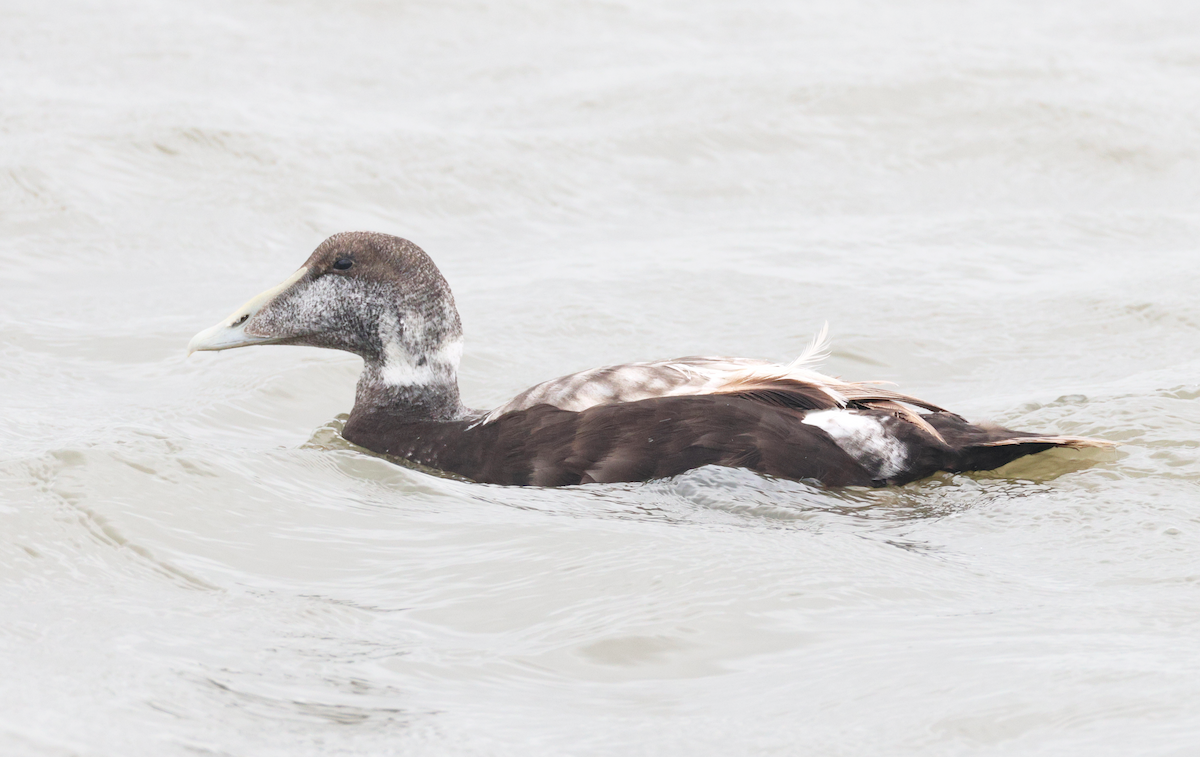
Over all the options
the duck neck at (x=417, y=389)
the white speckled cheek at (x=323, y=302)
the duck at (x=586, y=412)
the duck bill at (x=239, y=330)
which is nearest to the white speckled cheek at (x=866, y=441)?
the duck at (x=586, y=412)

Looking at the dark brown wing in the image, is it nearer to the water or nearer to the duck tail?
the water

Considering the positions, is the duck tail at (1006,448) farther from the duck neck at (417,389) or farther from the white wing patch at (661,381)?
the duck neck at (417,389)

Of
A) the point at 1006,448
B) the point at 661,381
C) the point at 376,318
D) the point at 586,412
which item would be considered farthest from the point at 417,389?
the point at 1006,448

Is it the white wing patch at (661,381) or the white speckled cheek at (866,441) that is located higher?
the white wing patch at (661,381)

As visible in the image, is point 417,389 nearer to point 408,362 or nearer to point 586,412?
point 408,362

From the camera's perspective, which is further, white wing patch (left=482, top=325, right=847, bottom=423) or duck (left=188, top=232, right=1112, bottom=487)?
white wing patch (left=482, top=325, right=847, bottom=423)

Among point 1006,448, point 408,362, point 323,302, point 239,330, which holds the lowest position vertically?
point 1006,448

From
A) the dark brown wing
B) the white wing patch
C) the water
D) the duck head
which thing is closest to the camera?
the water

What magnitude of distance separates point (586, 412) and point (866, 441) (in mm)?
1005

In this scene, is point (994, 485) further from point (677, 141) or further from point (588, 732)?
point (677, 141)

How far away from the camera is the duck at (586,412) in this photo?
17.2 feet

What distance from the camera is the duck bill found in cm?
614

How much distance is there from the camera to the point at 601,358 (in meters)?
7.70

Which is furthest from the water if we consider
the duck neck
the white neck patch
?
the white neck patch
